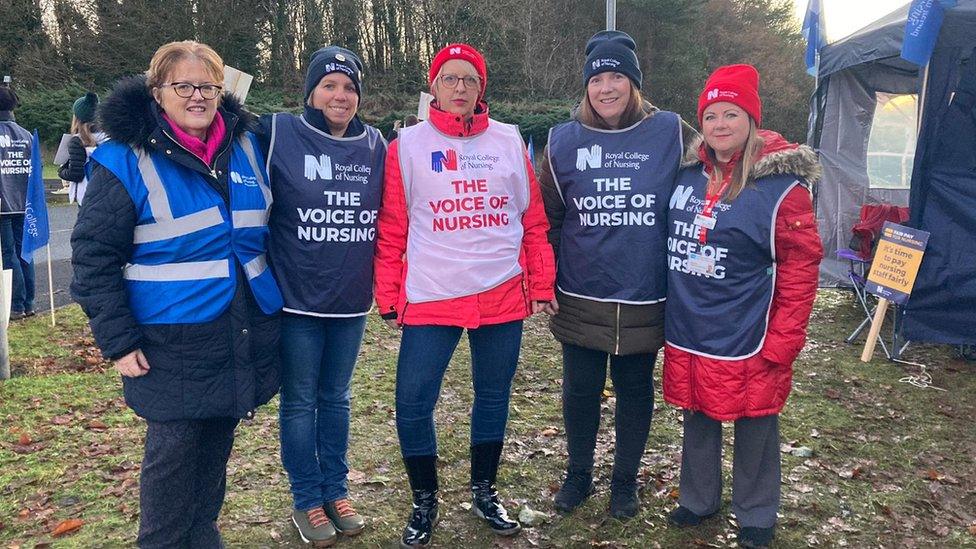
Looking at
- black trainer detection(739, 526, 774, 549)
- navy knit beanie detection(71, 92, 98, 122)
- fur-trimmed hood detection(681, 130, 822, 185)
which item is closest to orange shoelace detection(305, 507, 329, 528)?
black trainer detection(739, 526, 774, 549)

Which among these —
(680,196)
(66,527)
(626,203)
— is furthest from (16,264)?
(680,196)

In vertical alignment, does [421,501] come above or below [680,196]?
below

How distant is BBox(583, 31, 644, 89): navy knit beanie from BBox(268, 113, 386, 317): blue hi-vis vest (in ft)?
3.60

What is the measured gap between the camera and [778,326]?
2992 millimetres

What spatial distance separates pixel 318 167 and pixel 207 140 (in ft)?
1.60

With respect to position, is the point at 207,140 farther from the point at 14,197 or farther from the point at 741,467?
the point at 14,197

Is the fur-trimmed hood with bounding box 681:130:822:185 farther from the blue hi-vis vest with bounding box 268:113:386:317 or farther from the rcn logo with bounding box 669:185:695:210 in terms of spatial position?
the blue hi-vis vest with bounding box 268:113:386:317

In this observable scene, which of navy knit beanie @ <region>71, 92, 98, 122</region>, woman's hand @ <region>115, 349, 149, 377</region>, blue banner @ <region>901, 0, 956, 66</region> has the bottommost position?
woman's hand @ <region>115, 349, 149, 377</region>

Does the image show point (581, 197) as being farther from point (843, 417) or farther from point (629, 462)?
point (843, 417)

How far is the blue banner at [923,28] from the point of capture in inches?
223

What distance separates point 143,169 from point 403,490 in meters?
Answer: 2.25

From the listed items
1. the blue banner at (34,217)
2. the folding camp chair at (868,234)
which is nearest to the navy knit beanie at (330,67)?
the blue banner at (34,217)

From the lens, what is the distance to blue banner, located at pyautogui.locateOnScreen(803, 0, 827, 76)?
31.5 feet

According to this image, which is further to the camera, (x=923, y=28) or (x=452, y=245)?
(x=923, y=28)
